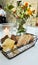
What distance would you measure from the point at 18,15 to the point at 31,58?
1.56ft

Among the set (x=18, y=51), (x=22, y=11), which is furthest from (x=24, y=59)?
(x=22, y=11)

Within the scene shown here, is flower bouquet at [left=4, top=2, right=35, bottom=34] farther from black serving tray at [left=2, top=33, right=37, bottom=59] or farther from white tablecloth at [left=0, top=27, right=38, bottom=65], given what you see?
white tablecloth at [left=0, top=27, right=38, bottom=65]

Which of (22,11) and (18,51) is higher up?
(22,11)

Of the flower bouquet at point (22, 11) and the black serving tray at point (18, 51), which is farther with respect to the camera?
the flower bouquet at point (22, 11)

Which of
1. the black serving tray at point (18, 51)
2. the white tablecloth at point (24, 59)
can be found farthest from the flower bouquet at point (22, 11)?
the white tablecloth at point (24, 59)

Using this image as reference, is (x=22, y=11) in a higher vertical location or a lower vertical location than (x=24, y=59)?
higher

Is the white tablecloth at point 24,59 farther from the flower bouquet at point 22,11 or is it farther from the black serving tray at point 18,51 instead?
the flower bouquet at point 22,11

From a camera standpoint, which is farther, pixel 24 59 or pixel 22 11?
pixel 22 11

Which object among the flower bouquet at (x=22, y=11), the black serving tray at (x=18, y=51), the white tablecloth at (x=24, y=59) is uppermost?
the flower bouquet at (x=22, y=11)

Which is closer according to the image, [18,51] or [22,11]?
[18,51]

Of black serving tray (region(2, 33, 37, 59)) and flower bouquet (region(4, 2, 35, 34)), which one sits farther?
flower bouquet (region(4, 2, 35, 34))

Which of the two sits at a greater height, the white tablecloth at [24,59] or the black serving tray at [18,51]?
the black serving tray at [18,51]

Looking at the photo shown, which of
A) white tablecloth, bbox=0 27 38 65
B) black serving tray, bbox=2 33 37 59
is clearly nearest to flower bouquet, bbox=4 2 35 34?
black serving tray, bbox=2 33 37 59

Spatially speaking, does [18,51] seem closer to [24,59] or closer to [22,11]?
[24,59]
